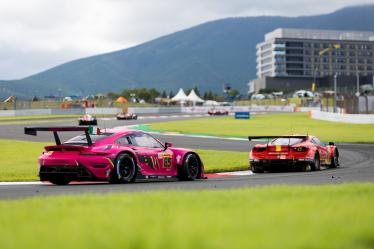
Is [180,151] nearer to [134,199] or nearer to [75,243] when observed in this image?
[134,199]

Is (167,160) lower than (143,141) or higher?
lower

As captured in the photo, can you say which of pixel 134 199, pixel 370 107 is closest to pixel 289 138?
pixel 134 199

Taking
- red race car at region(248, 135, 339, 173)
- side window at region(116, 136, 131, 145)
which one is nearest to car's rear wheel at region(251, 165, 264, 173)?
red race car at region(248, 135, 339, 173)

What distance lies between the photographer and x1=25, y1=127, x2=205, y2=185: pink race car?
626 inches

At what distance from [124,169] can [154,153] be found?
41.5 inches

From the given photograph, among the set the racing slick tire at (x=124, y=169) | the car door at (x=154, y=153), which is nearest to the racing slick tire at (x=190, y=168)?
the car door at (x=154, y=153)

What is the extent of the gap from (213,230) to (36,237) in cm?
142

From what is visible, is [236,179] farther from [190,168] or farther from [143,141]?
[143,141]

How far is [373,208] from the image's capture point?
7930mm

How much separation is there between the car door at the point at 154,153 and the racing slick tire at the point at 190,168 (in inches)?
11.4

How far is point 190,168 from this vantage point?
18.0 m

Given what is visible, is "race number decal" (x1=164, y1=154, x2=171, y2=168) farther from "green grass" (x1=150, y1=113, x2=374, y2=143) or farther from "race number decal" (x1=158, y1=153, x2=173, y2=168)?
"green grass" (x1=150, y1=113, x2=374, y2=143)

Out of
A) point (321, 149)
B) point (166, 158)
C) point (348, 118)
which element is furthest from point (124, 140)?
point (348, 118)

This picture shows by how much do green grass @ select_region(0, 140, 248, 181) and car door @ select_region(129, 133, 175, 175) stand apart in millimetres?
3567
